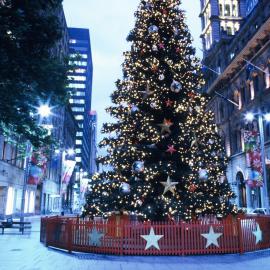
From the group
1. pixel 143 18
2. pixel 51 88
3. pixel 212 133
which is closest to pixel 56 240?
pixel 51 88

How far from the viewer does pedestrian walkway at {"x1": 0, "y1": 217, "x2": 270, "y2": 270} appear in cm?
1084

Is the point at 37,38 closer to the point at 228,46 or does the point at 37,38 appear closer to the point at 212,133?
the point at 212,133

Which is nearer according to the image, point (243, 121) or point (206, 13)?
→ point (243, 121)

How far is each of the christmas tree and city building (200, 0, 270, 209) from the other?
500 inches

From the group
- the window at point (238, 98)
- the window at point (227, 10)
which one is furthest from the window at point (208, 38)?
the window at point (238, 98)

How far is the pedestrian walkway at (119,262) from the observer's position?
35.6ft

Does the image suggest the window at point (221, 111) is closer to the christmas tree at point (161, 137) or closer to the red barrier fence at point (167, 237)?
the christmas tree at point (161, 137)

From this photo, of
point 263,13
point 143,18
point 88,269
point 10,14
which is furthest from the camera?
point 263,13

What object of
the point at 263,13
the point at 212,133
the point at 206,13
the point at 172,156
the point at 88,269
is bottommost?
the point at 88,269

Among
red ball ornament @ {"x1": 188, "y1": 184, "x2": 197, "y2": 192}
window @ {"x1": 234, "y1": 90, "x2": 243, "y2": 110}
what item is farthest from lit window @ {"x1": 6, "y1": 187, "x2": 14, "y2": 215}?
window @ {"x1": 234, "y1": 90, "x2": 243, "y2": 110}

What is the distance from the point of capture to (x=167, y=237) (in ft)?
43.5

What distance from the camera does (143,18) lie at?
62.1 feet

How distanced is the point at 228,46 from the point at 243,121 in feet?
53.5

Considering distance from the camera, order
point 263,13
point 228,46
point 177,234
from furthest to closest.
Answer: point 228,46
point 263,13
point 177,234
